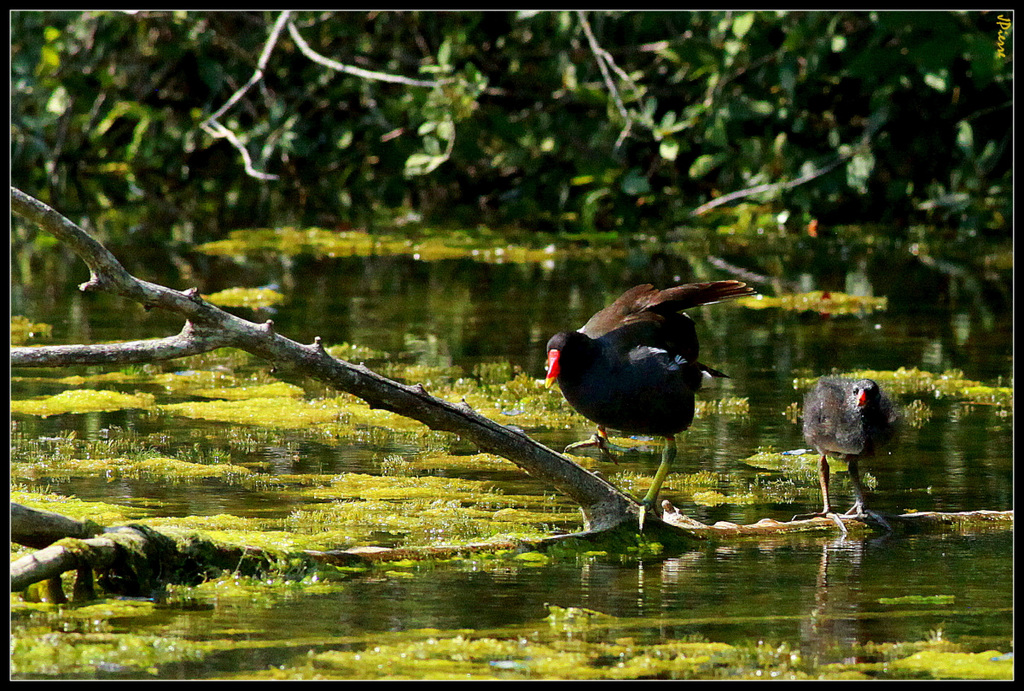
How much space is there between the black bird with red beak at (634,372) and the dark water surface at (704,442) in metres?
0.56

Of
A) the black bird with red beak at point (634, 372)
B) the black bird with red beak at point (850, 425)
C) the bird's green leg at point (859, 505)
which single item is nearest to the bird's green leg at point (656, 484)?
the black bird with red beak at point (634, 372)

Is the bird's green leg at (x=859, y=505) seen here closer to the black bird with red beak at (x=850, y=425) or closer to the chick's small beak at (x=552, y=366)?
the black bird with red beak at (x=850, y=425)

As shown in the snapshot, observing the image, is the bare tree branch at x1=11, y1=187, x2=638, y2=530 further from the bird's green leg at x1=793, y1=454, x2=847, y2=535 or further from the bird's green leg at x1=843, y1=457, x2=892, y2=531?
the bird's green leg at x1=843, y1=457, x2=892, y2=531

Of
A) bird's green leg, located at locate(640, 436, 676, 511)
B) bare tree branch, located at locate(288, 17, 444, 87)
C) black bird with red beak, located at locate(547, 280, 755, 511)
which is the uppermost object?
bare tree branch, located at locate(288, 17, 444, 87)

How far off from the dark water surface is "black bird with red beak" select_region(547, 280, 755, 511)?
557 mm

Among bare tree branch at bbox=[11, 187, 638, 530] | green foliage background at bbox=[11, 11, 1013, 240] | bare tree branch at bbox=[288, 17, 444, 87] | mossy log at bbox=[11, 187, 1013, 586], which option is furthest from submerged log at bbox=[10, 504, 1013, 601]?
green foliage background at bbox=[11, 11, 1013, 240]

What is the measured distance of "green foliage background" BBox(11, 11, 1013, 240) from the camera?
50.5ft

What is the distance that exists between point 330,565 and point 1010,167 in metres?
13.0

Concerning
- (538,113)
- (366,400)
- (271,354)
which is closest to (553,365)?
(366,400)

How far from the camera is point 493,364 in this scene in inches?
388

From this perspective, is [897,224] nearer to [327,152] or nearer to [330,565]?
[327,152]

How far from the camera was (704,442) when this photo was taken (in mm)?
7941

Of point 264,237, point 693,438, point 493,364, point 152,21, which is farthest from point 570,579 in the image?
point 152,21

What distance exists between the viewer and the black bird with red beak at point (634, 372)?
5938mm
